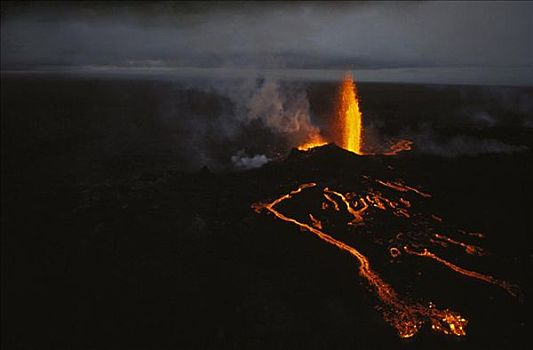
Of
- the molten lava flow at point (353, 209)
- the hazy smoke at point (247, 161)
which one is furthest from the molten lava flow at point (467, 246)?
the hazy smoke at point (247, 161)

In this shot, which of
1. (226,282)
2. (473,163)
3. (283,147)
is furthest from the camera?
(283,147)

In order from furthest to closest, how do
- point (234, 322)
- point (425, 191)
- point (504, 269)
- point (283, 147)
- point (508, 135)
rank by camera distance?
point (508, 135) → point (283, 147) → point (425, 191) → point (504, 269) → point (234, 322)

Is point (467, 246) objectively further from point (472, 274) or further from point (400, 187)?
point (400, 187)

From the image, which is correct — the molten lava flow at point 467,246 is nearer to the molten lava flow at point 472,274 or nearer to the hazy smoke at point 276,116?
the molten lava flow at point 472,274

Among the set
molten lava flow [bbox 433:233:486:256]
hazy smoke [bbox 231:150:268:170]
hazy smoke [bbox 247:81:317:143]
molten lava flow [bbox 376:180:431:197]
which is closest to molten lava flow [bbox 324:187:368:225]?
molten lava flow [bbox 376:180:431:197]

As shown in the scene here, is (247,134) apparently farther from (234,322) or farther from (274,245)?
(234,322)

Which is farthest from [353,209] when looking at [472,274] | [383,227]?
[472,274]

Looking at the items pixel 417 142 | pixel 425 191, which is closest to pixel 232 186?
pixel 425 191
